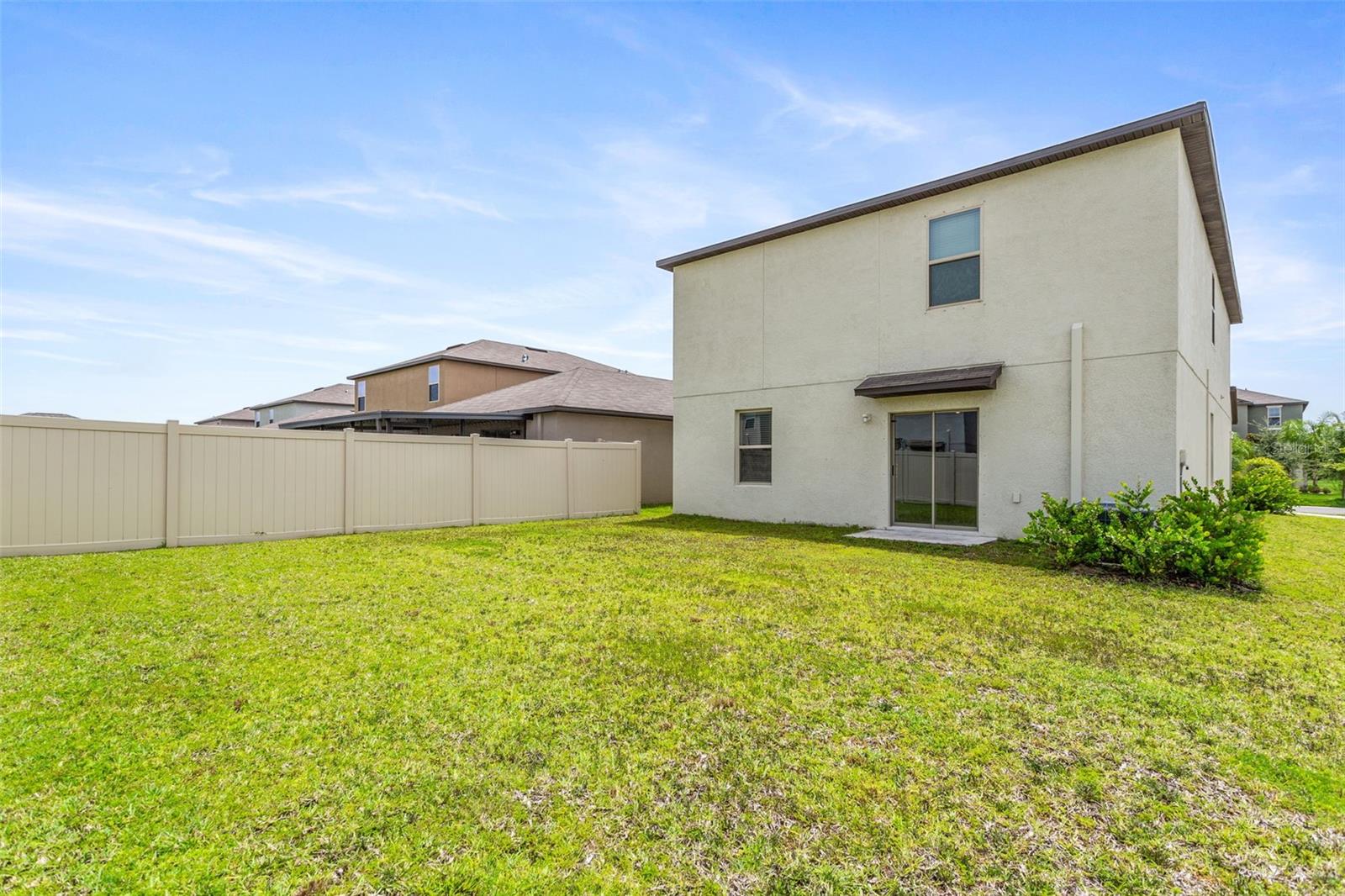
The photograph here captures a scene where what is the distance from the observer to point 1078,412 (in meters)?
8.87

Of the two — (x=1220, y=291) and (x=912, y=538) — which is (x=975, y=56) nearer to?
(x=912, y=538)

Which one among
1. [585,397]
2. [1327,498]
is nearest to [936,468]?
[585,397]

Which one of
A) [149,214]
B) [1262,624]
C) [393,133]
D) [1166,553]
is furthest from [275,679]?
[149,214]

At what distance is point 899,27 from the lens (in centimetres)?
980

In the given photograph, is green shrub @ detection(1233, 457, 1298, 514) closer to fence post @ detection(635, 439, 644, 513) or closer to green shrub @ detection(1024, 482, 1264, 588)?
green shrub @ detection(1024, 482, 1264, 588)

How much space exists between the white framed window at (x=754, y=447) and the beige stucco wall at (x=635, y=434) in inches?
185

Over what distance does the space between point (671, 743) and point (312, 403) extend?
39939 mm

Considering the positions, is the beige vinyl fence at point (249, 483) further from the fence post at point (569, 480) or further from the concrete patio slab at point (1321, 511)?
the concrete patio slab at point (1321, 511)

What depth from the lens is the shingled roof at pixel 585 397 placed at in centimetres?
1751

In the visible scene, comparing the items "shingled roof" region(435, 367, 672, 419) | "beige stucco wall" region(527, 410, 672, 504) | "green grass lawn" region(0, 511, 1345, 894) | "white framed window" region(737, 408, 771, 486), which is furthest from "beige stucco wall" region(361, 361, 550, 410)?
"green grass lawn" region(0, 511, 1345, 894)

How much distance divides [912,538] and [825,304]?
4.66 metres

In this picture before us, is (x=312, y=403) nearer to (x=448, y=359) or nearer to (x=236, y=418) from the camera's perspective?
(x=236, y=418)

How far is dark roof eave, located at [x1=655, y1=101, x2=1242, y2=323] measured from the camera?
823 cm

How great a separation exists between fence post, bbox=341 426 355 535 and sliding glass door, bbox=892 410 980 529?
31.5ft
